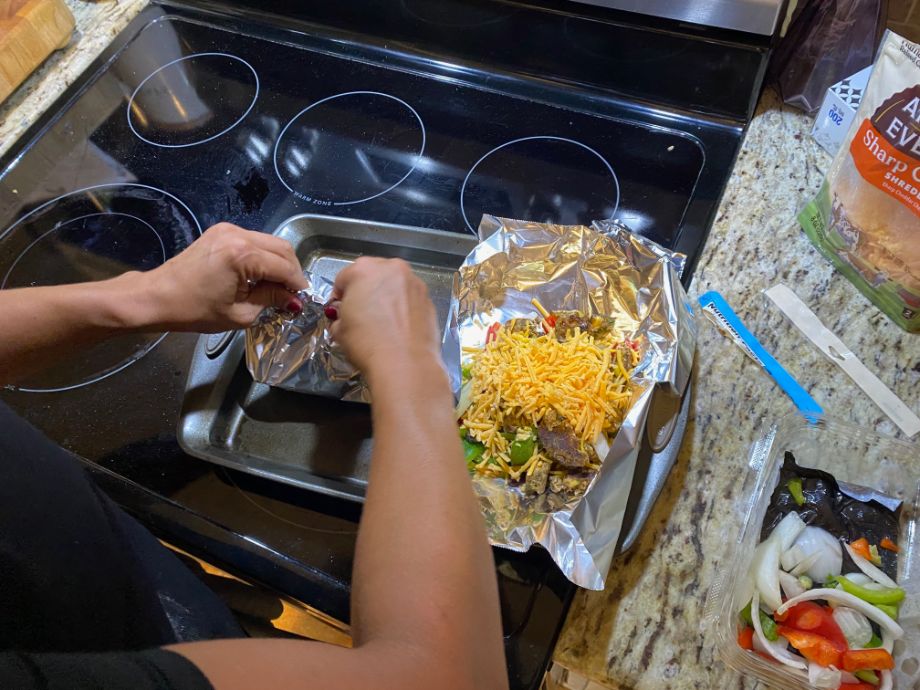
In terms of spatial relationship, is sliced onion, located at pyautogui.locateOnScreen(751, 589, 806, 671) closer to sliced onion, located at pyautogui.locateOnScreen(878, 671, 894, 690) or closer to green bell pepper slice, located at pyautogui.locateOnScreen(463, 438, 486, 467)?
sliced onion, located at pyautogui.locateOnScreen(878, 671, 894, 690)

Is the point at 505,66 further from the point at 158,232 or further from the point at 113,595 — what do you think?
the point at 113,595

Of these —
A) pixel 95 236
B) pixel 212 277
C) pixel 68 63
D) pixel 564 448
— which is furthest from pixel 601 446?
pixel 68 63

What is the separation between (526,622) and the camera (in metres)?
0.77

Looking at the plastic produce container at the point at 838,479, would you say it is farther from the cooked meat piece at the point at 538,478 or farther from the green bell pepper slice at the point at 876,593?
the cooked meat piece at the point at 538,478

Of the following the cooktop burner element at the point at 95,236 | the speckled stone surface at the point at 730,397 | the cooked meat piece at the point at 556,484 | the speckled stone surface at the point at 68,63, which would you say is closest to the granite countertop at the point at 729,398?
the speckled stone surface at the point at 730,397

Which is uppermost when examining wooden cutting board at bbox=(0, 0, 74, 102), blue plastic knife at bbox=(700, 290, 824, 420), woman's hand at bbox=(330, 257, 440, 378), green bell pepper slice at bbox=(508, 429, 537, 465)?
wooden cutting board at bbox=(0, 0, 74, 102)

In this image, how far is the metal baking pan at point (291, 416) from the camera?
35.4 inches

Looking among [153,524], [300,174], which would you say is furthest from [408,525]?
[300,174]

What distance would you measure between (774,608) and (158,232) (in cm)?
103

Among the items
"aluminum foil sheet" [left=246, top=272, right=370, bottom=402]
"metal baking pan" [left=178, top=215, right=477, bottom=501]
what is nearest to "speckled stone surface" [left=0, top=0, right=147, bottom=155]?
"metal baking pan" [left=178, top=215, right=477, bottom=501]

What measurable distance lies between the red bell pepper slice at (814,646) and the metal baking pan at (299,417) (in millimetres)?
209

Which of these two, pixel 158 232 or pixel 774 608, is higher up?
pixel 158 232

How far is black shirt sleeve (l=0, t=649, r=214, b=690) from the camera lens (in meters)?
0.39

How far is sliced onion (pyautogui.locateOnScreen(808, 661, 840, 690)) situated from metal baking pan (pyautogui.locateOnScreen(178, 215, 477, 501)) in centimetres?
51
